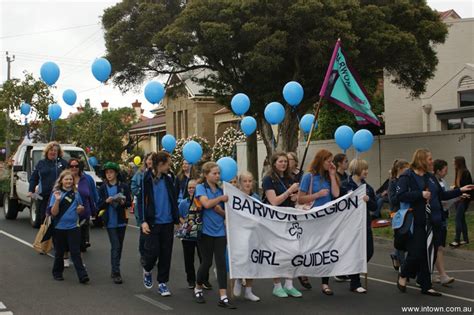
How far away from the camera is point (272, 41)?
2034 cm

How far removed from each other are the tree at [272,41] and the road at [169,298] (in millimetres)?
10713

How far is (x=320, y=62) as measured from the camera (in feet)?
68.6

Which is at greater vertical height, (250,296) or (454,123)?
(454,123)

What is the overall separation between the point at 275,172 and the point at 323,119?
27712mm

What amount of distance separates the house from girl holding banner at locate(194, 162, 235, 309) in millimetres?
19711

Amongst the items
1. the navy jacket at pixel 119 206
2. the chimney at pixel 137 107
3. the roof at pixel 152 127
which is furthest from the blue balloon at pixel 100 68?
the chimney at pixel 137 107

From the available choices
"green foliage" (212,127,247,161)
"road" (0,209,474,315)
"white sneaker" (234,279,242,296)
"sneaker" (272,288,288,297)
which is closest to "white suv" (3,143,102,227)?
"road" (0,209,474,315)

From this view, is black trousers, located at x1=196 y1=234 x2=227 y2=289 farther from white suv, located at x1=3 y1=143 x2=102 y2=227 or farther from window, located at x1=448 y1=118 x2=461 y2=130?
window, located at x1=448 y1=118 x2=461 y2=130

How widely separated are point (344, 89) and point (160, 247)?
213 inches

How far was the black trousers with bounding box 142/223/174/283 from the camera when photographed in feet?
27.5

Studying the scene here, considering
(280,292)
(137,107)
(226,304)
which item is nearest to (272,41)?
(280,292)

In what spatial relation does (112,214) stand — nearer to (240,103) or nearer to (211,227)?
(211,227)

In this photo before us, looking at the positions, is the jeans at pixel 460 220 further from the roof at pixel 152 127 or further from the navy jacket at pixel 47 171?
the roof at pixel 152 127

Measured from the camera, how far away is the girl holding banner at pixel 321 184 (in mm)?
8492
